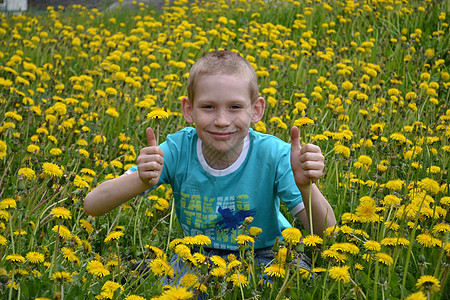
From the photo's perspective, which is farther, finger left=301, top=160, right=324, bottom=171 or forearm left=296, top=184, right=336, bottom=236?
forearm left=296, top=184, right=336, bottom=236

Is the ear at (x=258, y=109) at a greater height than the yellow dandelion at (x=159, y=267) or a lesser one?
greater

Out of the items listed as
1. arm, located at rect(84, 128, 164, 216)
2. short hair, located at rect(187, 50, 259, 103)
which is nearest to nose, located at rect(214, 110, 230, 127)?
short hair, located at rect(187, 50, 259, 103)

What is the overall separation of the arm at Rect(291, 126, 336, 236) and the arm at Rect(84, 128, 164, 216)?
0.47 metres

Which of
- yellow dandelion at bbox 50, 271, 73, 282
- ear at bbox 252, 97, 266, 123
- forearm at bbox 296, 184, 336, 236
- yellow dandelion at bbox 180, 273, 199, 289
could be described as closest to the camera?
yellow dandelion at bbox 50, 271, 73, 282

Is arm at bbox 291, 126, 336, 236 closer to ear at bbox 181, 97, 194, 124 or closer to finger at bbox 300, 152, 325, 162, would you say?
finger at bbox 300, 152, 325, 162

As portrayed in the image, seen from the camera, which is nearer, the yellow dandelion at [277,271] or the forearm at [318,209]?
the yellow dandelion at [277,271]

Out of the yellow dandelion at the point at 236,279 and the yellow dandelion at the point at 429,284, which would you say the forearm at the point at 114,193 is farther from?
the yellow dandelion at the point at 429,284

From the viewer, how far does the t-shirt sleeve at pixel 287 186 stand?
2158 millimetres

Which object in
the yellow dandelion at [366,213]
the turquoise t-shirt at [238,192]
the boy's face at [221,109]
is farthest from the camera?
the turquoise t-shirt at [238,192]

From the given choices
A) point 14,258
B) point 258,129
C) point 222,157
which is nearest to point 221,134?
point 222,157

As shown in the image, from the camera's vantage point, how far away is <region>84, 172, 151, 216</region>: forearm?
2.01 meters

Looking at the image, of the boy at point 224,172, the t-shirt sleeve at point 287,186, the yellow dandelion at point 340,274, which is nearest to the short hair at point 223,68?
the boy at point 224,172

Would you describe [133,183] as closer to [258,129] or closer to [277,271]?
[277,271]

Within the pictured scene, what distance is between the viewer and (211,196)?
7.29ft
